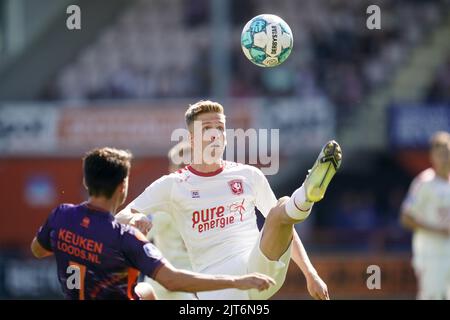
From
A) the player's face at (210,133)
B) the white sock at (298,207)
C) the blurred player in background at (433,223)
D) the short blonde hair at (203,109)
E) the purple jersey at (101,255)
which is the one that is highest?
the short blonde hair at (203,109)

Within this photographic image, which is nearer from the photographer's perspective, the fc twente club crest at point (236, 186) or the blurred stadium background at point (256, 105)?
the fc twente club crest at point (236, 186)

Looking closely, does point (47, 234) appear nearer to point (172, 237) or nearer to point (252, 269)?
point (252, 269)

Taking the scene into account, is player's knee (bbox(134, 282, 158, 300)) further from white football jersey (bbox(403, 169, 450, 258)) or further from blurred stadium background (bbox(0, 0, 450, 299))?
blurred stadium background (bbox(0, 0, 450, 299))

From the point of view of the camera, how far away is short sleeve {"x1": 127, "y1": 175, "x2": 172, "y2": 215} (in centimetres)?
752

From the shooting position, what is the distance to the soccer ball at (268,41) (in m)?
8.27

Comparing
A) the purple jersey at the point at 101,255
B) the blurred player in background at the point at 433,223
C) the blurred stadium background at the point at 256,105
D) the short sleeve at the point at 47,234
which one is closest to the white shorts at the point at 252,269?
the purple jersey at the point at 101,255

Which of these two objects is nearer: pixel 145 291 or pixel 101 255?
pixel 101 255

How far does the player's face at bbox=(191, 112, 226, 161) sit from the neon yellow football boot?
91 centimetres

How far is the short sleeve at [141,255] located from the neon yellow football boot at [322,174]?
4.06ft

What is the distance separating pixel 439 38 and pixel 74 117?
27.0ft

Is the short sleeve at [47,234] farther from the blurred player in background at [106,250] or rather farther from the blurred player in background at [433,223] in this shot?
the blurred player in background at [433,223]

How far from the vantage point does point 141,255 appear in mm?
6195

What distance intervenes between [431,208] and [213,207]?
230 inches

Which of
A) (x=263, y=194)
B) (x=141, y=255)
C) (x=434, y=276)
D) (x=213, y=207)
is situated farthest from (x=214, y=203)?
(x=434, y=276)
